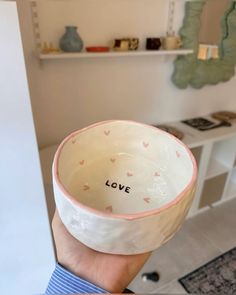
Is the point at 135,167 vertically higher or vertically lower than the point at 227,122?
higher

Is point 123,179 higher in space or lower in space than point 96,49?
lower

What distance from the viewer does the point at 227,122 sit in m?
1.75

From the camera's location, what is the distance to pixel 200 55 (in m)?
1.57

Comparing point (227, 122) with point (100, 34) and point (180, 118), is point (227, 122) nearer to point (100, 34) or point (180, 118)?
point (180, 118)

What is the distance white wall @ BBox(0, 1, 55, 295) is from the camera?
24.1 inches

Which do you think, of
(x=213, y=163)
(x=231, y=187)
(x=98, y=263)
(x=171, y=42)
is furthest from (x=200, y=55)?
(x=98, y=263)

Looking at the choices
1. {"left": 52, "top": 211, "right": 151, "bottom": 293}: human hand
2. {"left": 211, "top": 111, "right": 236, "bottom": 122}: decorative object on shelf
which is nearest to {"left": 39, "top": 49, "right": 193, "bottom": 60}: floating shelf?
{"left": 211, "top": 111, "right": 236, "bottom": 122}: decorative object on shelf

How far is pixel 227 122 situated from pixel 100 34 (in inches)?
42.5

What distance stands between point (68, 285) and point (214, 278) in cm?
123

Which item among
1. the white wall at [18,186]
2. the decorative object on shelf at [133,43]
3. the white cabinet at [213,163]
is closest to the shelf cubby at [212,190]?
the white cabinet at [213,163]

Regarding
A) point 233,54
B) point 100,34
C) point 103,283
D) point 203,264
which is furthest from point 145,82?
point 103,283

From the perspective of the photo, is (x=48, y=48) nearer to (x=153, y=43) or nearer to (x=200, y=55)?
(x=153, y=43)

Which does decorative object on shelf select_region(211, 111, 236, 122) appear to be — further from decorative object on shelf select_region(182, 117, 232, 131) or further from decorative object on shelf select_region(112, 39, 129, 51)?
decorative object on shelf select_region(112, 39, 129, 51)

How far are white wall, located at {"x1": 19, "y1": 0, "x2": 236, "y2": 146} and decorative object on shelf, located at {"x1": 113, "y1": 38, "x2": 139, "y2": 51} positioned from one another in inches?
2.2
